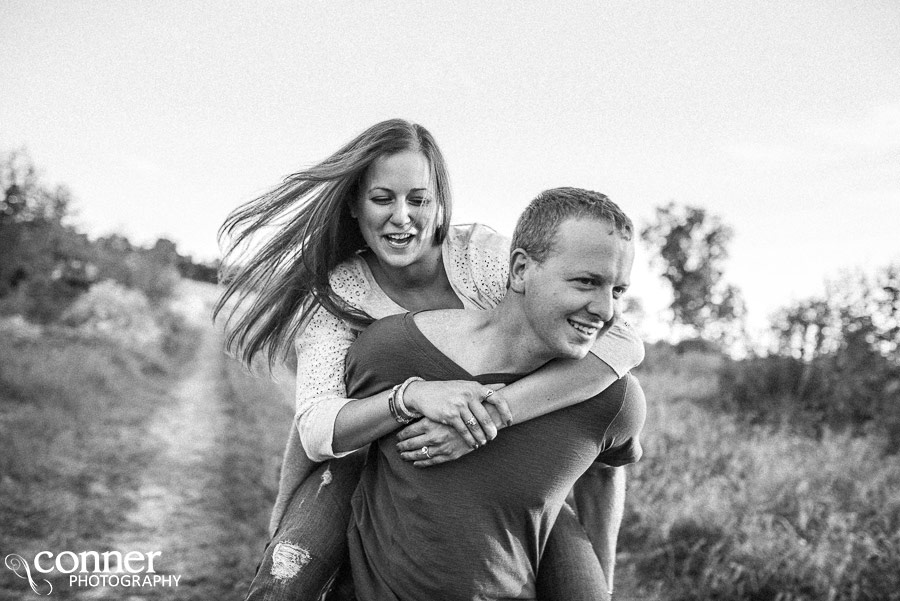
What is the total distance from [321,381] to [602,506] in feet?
3.76

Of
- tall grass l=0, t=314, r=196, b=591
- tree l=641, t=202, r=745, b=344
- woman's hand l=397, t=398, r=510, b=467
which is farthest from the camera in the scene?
tree l=641, t=202, r=745, b=344

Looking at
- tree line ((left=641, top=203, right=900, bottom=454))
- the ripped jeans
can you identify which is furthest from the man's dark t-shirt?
tree line ((left=641, top=203, right=900, bottom=454))

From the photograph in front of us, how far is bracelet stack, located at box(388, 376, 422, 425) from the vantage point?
1.98 m

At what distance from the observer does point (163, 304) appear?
26.1 m

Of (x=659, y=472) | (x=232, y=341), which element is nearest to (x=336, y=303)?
(x=232, y=341)

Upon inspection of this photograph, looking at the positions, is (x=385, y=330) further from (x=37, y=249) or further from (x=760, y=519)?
(x=37, y=249)

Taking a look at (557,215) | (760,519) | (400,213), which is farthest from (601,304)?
(760,519)

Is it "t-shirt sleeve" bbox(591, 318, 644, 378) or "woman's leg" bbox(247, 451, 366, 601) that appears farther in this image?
"woman's leg" bbox(247, 451, 366, 601)

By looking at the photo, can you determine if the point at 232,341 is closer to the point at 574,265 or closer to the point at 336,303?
the point at 336,303

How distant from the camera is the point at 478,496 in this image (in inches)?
73.9

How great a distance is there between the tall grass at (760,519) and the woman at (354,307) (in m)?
2.79

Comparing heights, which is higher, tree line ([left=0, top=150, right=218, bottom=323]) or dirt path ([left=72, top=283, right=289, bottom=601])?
tree line ([left=0, top=150, right=218, bottom=323])

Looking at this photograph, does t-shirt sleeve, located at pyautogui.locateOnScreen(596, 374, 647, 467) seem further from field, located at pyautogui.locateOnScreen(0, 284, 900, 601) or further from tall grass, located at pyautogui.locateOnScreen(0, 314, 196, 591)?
tall grass, located at pyautogui.locateOnScreen(0, 314, 196, 591)

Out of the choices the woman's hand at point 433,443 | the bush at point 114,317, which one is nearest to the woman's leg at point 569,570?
the woman's hand at point 433,443
